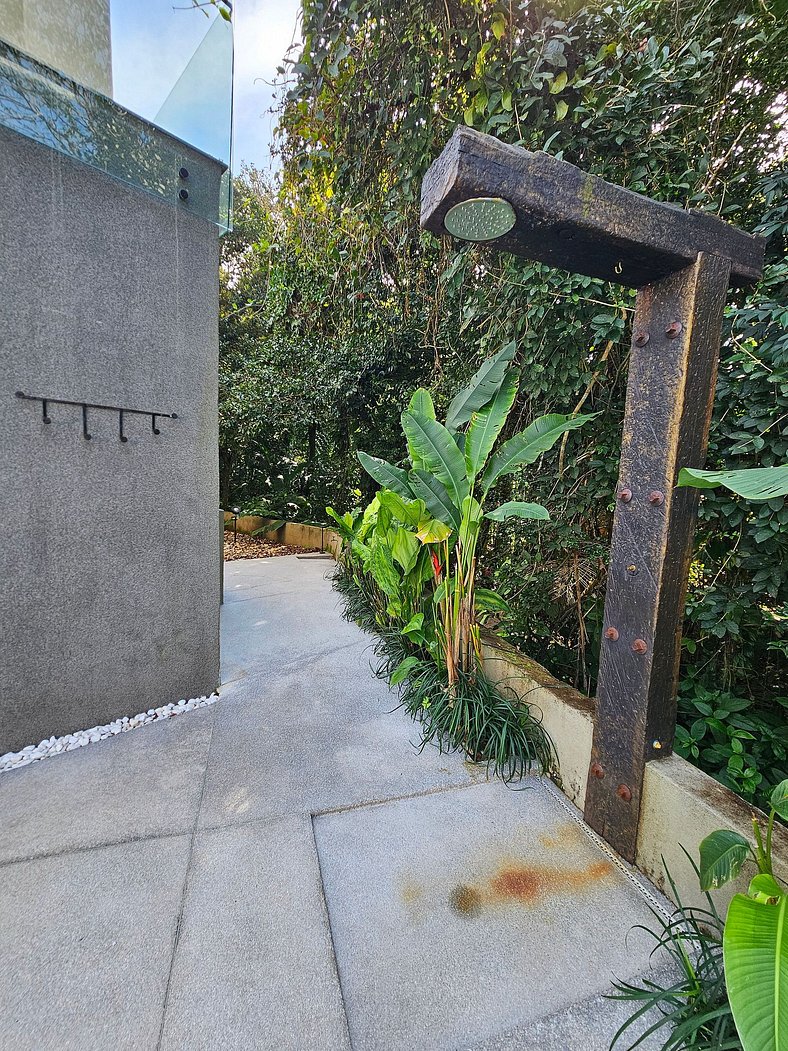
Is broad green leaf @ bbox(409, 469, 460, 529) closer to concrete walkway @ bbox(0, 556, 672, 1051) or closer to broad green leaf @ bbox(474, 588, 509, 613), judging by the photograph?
broad green leaf @ bbox(474, 588, 509, 613)

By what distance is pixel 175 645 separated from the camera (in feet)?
8.20

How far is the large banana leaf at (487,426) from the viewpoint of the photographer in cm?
208

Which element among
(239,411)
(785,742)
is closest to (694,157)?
(785,742)

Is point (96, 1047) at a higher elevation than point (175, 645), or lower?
lower

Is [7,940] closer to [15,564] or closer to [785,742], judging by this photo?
[15,564]

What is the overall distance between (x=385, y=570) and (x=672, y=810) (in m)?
1.89

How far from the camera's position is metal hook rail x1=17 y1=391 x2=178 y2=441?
2.00 m

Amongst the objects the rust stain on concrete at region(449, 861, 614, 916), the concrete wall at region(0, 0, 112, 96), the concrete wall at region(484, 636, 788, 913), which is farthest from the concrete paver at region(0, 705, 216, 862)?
the concrete wall at region(0, 0, 112, 96)

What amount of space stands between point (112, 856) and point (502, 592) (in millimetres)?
2088

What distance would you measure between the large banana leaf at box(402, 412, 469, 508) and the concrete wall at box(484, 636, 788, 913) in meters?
1.09

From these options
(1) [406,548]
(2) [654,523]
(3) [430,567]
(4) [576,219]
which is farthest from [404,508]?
(4) [576,219]

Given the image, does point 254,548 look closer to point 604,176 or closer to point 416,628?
point 416,628

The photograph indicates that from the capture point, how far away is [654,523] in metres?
1.45

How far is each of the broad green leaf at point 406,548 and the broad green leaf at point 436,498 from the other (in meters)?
0.47
